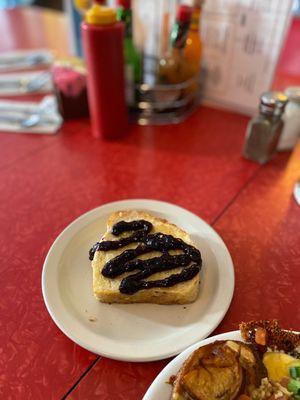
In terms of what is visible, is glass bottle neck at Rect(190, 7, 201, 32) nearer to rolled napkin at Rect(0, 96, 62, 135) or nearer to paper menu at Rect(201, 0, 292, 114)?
paper menu at Rect(201, 0, 292, 114)

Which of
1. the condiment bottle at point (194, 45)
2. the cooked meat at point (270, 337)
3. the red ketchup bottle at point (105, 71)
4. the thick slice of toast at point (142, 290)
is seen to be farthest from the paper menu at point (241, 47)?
the cooked meat at point (270, 337)

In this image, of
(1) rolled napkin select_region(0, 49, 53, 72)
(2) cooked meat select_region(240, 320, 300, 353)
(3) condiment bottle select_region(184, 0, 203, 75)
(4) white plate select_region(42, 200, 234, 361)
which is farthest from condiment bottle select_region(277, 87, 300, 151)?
(1) rolled napkin select_region(0, 49, 53, 72)

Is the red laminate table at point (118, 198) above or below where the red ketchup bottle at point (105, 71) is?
below

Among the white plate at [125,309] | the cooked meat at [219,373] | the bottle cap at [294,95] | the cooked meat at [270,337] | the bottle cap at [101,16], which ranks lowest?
the white plate at [125,309]

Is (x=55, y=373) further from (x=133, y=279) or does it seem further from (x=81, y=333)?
(x=133, y=279)

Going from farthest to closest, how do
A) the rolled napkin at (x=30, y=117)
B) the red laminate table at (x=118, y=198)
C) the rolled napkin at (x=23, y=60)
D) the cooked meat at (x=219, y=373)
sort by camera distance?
the rolled napkin at (x=23, y=60) < the rolled napkin at (x=30, y=117) < the red laminate table at (x=118, y=198) < the cooked meat at (x=219, y=373)

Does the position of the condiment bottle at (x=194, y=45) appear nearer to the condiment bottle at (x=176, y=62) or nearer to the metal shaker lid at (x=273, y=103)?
the condiment bottle at (x=176, y=62)
